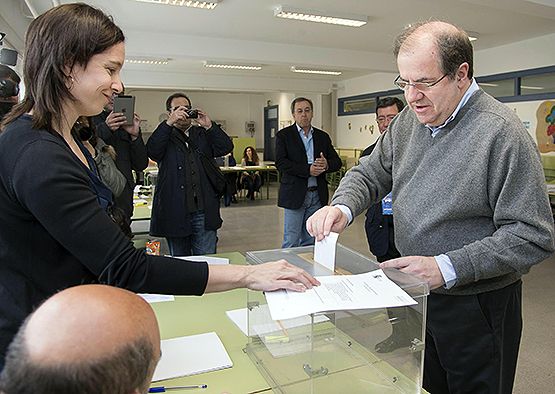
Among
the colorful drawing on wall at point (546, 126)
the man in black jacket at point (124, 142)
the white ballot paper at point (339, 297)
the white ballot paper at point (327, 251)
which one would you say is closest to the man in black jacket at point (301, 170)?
the man in black jacket at point (124, 142)

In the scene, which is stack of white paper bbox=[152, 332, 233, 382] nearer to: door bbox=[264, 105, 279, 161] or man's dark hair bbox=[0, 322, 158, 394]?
man's dark hair bbox=[0, 322, 158, 394]

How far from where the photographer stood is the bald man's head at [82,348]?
46 cm

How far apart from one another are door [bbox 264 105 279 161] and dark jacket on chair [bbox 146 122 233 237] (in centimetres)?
1191

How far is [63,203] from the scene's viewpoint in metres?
0.92

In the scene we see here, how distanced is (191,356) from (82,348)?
829 mm

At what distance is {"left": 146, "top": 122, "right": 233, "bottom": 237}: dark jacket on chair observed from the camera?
9.90 feet

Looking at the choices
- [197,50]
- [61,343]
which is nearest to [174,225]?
[61,343]

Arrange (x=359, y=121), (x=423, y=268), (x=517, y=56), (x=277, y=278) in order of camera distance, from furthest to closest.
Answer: (x=359, y=121)
(x=517, y=56)
(x=423, y=268)
(x=277, y=278)

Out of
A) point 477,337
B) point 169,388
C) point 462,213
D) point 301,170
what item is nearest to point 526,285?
point 301,170

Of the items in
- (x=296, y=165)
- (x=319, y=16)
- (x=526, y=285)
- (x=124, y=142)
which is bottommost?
(x=526, y=285)

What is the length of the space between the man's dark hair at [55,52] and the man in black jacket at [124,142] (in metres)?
1.86

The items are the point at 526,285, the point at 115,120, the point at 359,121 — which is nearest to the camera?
the point at 115,120

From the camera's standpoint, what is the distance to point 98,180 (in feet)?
3.84

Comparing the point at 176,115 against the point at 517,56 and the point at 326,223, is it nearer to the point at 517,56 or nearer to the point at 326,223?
the point at 326,223
